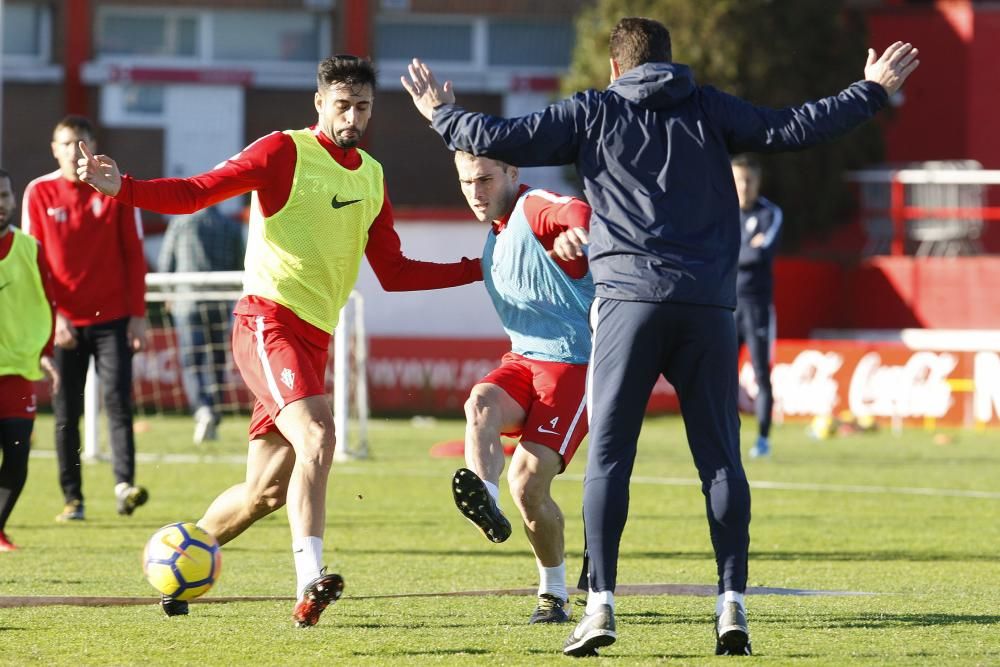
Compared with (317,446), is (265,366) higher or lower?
higher

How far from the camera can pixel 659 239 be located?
606 centimetres

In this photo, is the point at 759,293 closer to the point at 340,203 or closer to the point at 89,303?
the point at 89,303

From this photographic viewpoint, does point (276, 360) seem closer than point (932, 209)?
Yes

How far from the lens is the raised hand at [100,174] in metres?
6.62

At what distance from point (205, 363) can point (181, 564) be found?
10.3 meters

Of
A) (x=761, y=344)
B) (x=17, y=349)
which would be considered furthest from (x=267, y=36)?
(x=17, y=349)

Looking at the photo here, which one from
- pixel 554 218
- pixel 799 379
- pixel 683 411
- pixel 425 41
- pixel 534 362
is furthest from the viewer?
pixel 425 41

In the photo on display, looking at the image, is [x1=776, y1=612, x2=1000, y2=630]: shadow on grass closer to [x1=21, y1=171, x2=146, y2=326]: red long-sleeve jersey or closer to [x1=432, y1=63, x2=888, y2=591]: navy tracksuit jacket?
[x1=432, y1=63, x2=888, y2=591]: navy tracksuit jacket

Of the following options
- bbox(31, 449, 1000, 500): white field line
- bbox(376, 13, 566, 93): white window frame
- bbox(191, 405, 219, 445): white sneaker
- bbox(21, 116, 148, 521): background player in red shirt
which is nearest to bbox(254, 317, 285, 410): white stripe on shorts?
bbox(21, 116, 148, 521): background player in red shirt

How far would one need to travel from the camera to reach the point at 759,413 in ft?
50.9

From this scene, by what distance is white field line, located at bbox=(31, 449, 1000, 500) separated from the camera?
43.0ft

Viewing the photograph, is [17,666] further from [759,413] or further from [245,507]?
[759,413]

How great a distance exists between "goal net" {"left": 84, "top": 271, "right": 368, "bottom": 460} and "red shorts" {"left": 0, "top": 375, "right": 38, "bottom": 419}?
4731 mm

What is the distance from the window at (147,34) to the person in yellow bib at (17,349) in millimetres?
22329
